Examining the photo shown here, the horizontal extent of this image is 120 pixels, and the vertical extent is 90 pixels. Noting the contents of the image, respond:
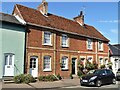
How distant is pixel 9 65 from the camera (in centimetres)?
1991

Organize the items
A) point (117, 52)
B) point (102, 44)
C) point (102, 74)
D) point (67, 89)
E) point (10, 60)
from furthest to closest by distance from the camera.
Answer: point (117, 52) < point (102, 44) < point (10, 60) < point (102, 74) < point (67, 89)

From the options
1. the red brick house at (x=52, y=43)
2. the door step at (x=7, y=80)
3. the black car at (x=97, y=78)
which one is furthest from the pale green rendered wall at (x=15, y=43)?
the black car at (x=97, y=78)

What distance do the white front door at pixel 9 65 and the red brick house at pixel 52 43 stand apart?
1.61 m

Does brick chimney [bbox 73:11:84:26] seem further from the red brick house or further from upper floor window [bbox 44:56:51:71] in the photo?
upper floor window [bbox 44:56:51:71]

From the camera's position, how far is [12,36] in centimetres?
2031

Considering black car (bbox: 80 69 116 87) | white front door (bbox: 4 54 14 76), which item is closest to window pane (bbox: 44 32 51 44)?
white front door (bbox: 4 54 14 76)

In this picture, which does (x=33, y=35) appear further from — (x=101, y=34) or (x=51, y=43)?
(x=101, y=34)

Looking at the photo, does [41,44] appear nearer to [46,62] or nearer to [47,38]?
[47,38]

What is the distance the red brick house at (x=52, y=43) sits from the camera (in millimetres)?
21922

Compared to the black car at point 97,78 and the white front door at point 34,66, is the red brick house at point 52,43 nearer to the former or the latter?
the white front door at point 34,66

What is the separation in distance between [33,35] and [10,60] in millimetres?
3658

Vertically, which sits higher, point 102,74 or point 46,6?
point 46,6

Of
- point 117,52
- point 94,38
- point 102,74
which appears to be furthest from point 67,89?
point 117,52

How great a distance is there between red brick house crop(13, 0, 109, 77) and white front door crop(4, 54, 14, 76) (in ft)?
5.27
